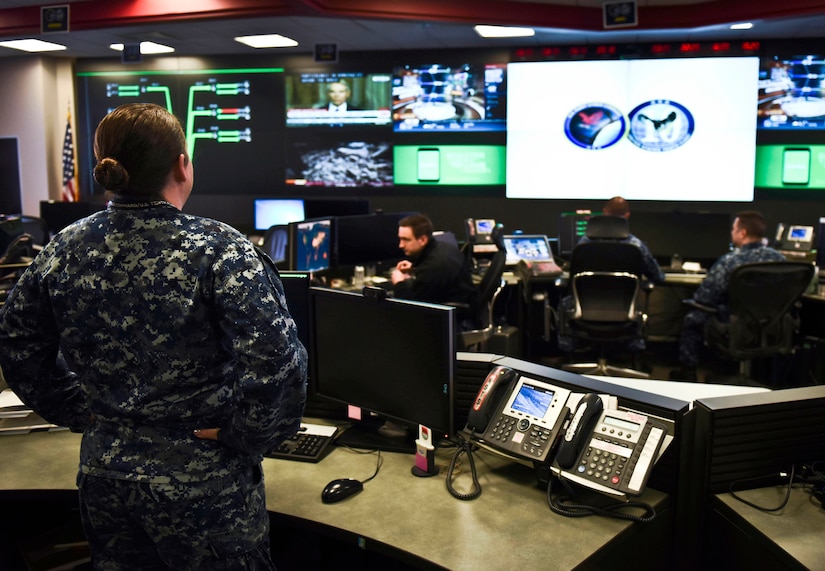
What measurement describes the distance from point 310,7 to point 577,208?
10.6 feet

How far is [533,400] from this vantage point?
1.81 m

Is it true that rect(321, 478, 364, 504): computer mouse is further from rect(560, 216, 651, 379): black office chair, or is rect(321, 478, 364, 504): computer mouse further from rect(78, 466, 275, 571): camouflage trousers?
rect(560, 216, 651, 379): black office chair

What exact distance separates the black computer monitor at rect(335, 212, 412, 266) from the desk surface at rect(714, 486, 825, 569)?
3.67 m

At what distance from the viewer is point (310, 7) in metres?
5.38

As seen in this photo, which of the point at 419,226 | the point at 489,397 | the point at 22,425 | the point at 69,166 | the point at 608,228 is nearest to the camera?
the point at 489,397

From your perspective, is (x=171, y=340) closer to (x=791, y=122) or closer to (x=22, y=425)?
(x=22, y=425)

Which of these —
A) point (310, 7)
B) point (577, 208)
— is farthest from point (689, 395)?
point (577, 208)

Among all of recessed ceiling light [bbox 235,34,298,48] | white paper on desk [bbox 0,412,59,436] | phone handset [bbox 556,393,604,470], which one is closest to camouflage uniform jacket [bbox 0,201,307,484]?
phone handset [bbox 556,393,604,470]

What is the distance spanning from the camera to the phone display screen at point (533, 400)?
1.78 metres

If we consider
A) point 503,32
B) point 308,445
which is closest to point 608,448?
point 308,445

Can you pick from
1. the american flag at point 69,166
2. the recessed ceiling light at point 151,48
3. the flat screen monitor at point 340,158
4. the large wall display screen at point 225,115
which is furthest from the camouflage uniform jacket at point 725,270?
the american flag at point 69,166

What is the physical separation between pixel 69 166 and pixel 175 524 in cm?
807

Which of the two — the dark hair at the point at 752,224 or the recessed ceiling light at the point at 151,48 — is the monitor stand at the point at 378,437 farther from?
the recessed ceiling light at the point at 151,48

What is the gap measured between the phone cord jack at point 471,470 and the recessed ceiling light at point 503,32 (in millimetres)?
5030
